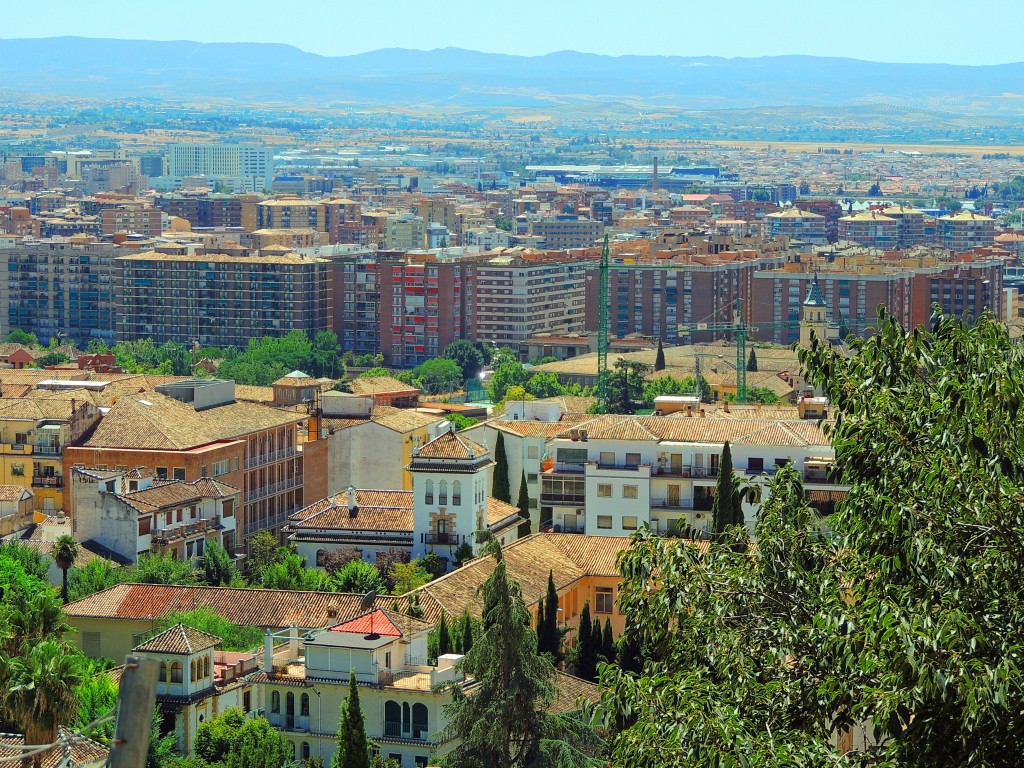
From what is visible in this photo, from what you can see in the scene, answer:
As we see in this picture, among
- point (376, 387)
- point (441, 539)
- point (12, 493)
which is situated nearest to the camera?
point (441, 539)

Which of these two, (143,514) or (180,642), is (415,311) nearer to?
(143,514)

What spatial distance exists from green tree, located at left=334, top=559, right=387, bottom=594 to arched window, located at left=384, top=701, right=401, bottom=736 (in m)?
8.33

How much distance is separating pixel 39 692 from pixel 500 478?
2450cm

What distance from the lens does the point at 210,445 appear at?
1881 inches

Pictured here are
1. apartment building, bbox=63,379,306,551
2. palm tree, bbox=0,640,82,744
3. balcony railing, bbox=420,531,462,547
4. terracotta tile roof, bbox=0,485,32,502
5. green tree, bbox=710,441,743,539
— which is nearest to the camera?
palm tree, bbox=0,640,82,744

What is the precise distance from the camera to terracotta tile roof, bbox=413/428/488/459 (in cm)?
4272

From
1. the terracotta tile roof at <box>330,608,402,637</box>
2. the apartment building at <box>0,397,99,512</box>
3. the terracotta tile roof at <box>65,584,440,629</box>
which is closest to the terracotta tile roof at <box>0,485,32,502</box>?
the apartment building at <box>0,397,99,512</box>

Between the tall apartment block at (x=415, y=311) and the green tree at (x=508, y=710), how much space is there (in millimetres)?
85086

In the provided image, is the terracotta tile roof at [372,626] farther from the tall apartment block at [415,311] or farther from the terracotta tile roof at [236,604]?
the tall apartment block at [415,311]

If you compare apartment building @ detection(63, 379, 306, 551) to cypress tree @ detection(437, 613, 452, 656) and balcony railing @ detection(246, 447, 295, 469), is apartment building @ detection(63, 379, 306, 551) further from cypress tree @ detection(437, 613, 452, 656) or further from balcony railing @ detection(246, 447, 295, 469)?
cypress tree @ detection(437, 613, 452, 656)

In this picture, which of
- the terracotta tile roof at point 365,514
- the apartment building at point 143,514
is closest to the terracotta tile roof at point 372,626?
the apartment building at point 143,514

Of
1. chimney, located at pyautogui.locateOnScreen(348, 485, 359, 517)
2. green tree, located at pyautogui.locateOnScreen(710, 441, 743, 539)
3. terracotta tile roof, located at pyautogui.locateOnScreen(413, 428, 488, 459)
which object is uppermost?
terracotta tile roof, located at pyautogui.locateOnScreen(413, 428, 488, 459)

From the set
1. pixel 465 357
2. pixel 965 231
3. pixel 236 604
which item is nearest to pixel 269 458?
pixel 236 604

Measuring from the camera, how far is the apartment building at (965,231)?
18925cm
